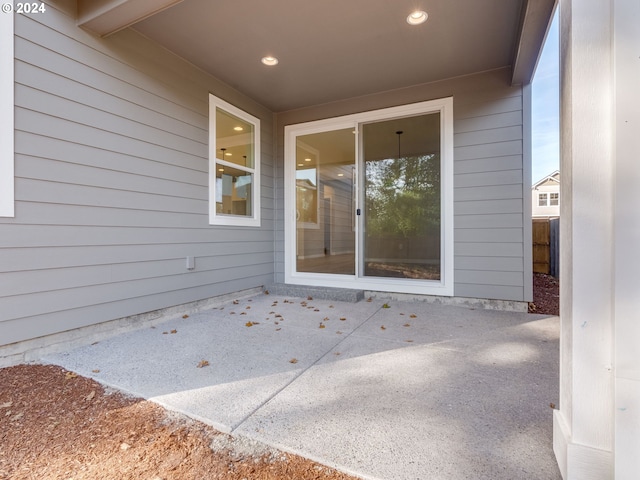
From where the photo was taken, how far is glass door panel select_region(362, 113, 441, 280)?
13.2 ft

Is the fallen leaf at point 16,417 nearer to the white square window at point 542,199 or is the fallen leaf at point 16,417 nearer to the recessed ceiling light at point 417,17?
the recessed ceiling light at point 417,17

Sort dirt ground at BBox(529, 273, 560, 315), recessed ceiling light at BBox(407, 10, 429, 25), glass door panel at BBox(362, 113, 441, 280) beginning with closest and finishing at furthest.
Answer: recessed ceiling light at BBox(407, 10, 429, 25) → dirt ground at BBox(529, 273, 560, 315) → glass door panel at BBox(362, 113, 441, 280)

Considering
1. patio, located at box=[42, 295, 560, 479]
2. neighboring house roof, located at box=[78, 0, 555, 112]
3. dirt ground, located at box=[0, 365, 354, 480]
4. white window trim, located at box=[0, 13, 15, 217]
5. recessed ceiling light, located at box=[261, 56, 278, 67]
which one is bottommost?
dirt ground, located at box=[0, 365, 354, 480]

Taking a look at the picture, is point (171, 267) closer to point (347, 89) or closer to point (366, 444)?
point (366, 444)

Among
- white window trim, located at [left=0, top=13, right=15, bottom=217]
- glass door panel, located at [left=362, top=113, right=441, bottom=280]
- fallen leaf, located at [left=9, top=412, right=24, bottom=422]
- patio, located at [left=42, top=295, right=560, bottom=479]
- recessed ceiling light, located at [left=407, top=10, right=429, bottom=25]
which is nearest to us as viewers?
patio, located at [left=42, top=295, right=560, bottom=479]

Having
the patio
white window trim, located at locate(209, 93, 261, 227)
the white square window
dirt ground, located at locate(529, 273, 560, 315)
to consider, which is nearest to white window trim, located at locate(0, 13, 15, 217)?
the patio

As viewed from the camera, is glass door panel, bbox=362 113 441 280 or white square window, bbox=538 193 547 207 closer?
glass door panel, bbox=362 113 441 280

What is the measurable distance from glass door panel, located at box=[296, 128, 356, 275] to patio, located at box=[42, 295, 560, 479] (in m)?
1.39

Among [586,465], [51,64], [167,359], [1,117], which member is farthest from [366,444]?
[51,64]

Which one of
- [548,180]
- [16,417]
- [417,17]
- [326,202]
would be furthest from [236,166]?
[548,180]

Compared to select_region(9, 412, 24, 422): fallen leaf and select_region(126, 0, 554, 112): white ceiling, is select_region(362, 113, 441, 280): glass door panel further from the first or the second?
select_region(9, 412, 24, 422): fallen leaf

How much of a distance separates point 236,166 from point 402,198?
7.39 feet

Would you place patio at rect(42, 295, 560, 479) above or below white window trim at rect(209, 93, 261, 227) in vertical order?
below

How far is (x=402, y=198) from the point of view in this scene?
4.17m
